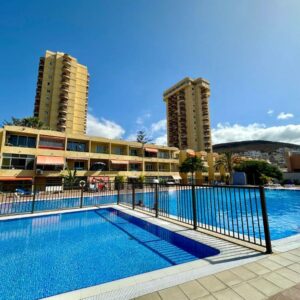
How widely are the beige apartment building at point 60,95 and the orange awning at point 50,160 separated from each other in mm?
24993

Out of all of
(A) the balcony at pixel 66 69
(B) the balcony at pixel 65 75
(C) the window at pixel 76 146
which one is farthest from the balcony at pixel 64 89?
(C) the window at pixel 76 146

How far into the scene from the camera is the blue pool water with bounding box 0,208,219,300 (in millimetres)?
4141

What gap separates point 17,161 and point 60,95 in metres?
32.3

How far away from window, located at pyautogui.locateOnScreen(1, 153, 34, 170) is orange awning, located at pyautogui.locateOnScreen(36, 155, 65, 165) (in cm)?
121

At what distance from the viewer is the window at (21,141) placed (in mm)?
26587

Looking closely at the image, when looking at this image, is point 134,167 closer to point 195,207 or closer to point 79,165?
point 79,165

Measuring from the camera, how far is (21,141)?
2745cm

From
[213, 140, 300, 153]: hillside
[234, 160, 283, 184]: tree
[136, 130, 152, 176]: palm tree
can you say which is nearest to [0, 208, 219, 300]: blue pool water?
[136, 130, 152, 176]: palm tree

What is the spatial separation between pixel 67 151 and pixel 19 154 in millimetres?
6361

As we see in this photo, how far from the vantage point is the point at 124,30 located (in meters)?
13.7

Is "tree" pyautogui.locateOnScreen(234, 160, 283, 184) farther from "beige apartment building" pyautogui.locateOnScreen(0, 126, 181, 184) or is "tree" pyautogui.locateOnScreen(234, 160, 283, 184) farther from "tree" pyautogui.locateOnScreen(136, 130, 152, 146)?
"tree" pyautogui.locateOnScreen(136, 130, 152, 146)

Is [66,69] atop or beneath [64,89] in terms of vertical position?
atop


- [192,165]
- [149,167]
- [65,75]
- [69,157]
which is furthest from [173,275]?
[65,75]

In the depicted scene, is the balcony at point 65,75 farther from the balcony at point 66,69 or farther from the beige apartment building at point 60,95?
the balcony at point 66,69
